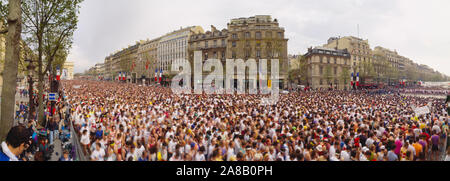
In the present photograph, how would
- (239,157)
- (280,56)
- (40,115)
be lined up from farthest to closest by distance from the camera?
(280,56) → (40,115) → (239,157)

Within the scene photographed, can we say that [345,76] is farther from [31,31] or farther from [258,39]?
[31,31]

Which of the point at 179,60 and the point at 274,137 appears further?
the point at 179,60

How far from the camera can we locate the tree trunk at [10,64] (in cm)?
603

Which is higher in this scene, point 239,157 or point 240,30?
point 240,30

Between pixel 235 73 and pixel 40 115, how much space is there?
41.3 m

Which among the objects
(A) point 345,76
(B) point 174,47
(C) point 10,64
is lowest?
(C) point 10,64

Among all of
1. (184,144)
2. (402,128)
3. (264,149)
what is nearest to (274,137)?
(264,149)

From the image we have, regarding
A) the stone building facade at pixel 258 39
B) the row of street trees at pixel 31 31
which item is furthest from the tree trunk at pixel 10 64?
the stone building facade at pixel 258 39

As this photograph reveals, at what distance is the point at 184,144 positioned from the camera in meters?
7.65

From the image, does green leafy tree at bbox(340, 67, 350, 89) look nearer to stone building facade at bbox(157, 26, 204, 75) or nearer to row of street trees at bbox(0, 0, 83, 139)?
stone building facade at bbox(157, 26, 204, 75)

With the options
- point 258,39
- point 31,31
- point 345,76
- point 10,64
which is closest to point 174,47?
point 258,39

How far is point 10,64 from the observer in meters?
6.09

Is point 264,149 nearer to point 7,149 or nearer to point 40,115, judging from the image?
point 7,149
